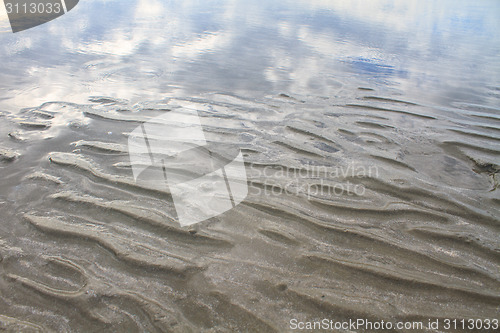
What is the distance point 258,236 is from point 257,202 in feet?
1.53

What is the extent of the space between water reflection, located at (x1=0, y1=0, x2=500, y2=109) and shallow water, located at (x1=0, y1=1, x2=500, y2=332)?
10 cm

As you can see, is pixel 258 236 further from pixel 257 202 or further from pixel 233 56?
pixel 233 56

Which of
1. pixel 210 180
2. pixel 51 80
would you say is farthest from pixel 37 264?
pixel 51 80

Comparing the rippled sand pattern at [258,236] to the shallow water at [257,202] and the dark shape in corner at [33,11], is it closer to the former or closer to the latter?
the shallow water at [257,202]

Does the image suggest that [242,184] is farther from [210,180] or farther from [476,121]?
[476,121]

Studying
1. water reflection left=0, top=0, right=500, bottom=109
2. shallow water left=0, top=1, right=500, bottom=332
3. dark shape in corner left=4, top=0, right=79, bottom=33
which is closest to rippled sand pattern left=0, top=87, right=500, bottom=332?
shallow water left=0, top=1, right=500, bottom=332

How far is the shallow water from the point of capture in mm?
2139

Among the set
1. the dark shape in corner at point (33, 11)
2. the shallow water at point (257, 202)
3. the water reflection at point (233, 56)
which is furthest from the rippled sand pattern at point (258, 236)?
the dark shape in corner at point (33, 11)

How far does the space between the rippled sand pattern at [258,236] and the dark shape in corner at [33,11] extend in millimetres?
9392

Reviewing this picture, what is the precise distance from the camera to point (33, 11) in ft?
43.1

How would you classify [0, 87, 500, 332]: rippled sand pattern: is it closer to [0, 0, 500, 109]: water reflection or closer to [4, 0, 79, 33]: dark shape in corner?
[0, 0, 500, 109]: water reflection

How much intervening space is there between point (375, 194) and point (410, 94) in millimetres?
4015

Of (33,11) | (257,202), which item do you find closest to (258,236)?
(257,202)

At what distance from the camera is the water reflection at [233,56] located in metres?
6.41
